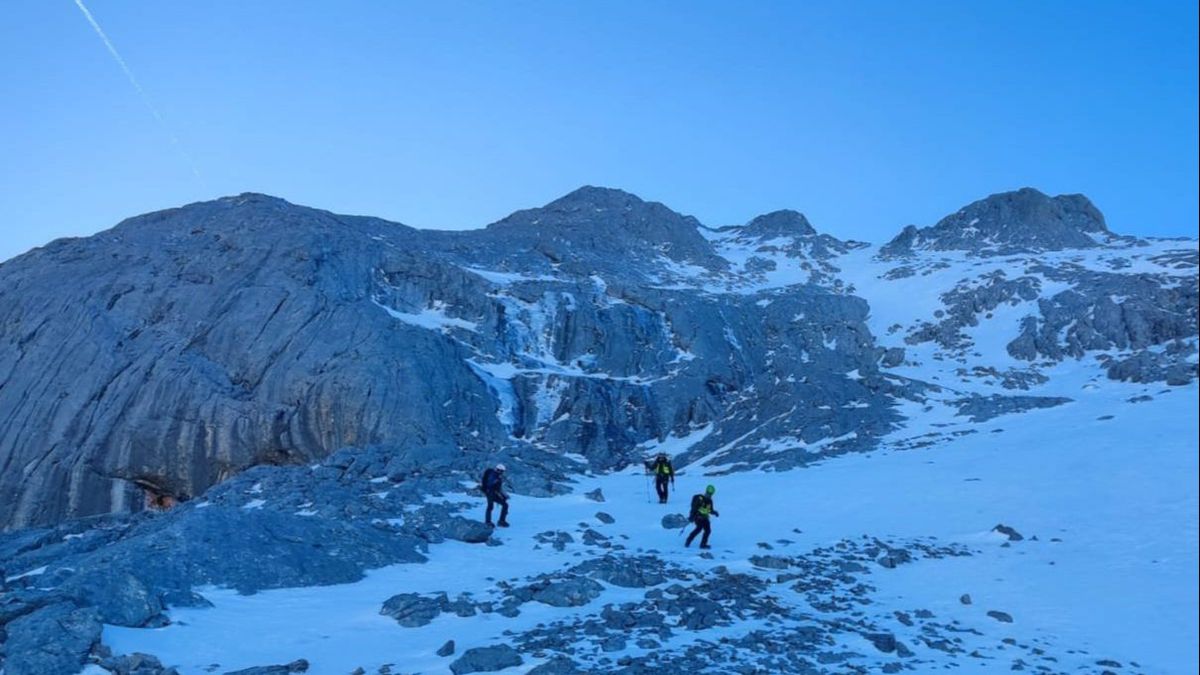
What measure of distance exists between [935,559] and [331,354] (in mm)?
39609

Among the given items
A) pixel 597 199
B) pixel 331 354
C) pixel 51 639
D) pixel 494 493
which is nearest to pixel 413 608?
pixel 51 639

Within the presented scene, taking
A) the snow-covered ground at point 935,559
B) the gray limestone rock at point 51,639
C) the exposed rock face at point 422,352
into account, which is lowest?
the snow-covered ground at point 935,559

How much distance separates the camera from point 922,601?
760 inches

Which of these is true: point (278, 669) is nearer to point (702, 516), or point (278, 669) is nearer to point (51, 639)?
point (51, 639)

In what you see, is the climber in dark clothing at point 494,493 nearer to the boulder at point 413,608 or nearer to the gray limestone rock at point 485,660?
the boulder at point 413,608

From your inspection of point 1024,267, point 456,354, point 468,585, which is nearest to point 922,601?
point 468,585

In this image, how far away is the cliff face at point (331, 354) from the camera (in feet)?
161

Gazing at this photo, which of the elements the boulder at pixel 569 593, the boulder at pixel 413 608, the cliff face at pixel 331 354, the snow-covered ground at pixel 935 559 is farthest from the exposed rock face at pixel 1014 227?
the boulder at pixel 413 608

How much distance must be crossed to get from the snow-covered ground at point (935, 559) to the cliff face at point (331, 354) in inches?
467

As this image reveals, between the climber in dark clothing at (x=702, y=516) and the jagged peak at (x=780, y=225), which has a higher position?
the jagged peak at (x=780, y=225)

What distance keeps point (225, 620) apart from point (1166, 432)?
35650 mm

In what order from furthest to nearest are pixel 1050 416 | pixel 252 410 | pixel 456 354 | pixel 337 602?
pixel 456 354, pixel 252 410, pixel 1050 416, pixel 337 602

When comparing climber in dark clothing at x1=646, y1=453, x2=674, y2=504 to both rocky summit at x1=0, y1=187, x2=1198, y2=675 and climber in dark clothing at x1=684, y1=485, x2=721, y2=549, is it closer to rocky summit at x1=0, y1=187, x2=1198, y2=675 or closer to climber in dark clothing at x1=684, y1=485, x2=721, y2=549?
rocky summit at x1=0, y1=187, x2=1198, y2=675

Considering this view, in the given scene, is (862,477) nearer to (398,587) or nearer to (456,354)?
(398,587)
